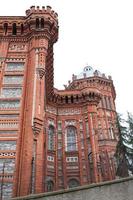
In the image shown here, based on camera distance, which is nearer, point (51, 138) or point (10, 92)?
point (10, 92)

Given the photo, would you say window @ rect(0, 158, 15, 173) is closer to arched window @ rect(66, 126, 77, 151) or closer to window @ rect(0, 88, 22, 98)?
window @ rect(0, 88, 22, 98)

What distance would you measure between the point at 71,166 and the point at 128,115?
24.2ft

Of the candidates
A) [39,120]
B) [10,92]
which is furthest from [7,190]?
[10,92]

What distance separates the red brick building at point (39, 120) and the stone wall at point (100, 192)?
241 inches

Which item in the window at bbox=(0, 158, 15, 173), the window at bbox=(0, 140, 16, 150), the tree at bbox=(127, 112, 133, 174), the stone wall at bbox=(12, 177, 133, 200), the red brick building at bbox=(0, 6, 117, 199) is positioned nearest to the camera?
the stone wall at bbox=(12, 177, 133, 200)

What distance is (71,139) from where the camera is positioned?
24.0 metres

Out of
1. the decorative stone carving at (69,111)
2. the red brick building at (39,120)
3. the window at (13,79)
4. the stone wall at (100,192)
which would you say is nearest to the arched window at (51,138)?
the red brick building at (39,120)

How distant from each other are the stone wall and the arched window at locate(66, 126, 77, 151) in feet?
47.7

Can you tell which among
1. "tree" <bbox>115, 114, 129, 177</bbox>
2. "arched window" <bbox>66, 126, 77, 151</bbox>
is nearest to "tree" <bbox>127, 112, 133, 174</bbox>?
"tree" <bbox>115, 114, 129, 177</bbox>

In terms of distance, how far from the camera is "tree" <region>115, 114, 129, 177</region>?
22036 millimetres

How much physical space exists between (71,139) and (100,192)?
1525 centimetres

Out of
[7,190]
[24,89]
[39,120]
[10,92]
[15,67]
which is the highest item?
[15,67]

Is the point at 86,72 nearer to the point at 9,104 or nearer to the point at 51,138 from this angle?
the point at 51,138

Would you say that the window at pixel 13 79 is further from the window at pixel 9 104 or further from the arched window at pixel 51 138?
the arched window at pixel 51 138
